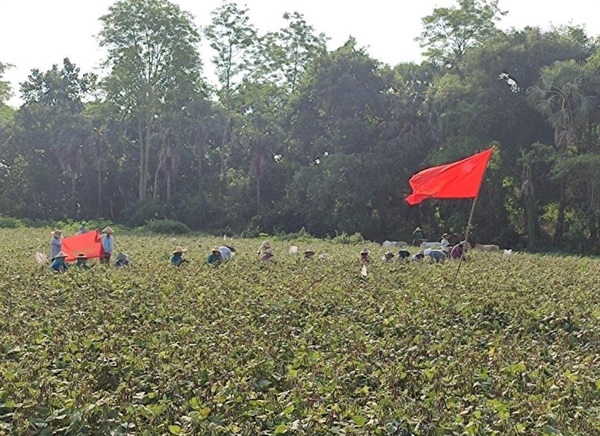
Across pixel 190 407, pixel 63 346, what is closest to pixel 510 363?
pixel 190 407

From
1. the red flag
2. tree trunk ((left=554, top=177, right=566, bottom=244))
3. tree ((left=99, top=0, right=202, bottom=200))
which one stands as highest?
tree ((left=99, top=0, right=202, bottom=200))

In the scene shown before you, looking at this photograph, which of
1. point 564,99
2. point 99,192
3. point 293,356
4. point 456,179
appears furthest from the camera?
point 99,192

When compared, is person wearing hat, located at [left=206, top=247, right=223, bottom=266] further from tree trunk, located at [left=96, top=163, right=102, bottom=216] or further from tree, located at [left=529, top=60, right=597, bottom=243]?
tree trunk, located at [left=96, top=163, right=102, bottom=216]

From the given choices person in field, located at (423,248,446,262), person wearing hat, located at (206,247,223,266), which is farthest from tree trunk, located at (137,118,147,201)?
person wearing hat, located at (206,247,223,266)

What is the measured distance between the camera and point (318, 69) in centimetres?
4038

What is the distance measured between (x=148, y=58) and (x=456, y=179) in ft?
123

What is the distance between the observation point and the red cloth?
15977mm

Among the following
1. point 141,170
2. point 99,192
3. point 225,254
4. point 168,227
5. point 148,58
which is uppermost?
point 148,58

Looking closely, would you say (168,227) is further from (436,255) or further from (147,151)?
(436,255)

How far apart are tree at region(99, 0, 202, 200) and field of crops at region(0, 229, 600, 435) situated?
36045mm

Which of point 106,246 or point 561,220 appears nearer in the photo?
point 106,246

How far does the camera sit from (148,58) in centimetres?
4750

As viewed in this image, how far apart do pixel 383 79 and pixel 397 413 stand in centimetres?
3646

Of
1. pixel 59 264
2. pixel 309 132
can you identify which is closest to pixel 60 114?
pixel 309 132
